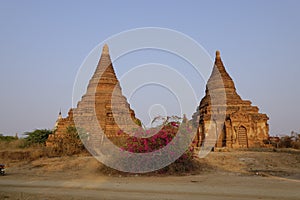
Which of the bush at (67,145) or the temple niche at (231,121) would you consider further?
→ the temple niche at (231,121)

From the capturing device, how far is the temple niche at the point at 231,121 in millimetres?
22828

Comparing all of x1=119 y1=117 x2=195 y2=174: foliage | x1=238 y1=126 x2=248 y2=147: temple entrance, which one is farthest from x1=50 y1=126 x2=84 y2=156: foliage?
x1=238 y1=126 x2=248 y2=147: temple entrance

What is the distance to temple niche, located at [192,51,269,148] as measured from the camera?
2283cm

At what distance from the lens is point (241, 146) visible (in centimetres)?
2252

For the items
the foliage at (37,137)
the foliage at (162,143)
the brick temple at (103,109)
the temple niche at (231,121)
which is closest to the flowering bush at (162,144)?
the foliage at (162,143)

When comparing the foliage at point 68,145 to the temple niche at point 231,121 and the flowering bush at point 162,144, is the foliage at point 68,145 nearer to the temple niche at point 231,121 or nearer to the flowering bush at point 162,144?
the flowering bush at point 162,144

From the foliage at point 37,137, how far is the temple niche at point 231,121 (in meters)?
13.7

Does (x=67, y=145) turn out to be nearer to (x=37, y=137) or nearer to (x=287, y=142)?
(x=37, y=137)

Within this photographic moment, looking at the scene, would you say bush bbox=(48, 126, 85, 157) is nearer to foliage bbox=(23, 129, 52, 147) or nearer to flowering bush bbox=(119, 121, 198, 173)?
foliage bbox=(23, 129, 52, 147)

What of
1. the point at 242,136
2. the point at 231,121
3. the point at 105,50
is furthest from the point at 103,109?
the point at 242,136

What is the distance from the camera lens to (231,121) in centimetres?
2308

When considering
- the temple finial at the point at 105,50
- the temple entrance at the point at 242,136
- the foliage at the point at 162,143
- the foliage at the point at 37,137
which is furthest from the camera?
the temple finial at the point at 105,50

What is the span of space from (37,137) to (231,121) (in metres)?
16.8

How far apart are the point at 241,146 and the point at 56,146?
50.9ft
